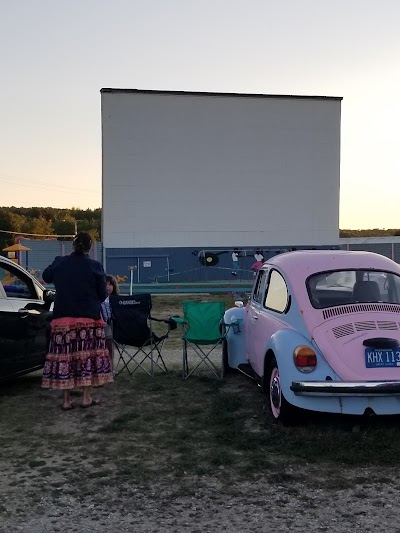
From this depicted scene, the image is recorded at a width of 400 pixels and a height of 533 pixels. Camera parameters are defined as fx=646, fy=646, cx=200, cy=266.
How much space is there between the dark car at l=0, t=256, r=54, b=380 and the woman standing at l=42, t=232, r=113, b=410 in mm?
742

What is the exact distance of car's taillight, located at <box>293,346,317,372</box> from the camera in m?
5.27

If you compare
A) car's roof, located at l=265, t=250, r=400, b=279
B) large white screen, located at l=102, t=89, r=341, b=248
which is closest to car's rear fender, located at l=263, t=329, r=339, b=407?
car's roof, located at l=265, t=250, r=400, b=279

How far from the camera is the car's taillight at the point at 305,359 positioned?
527cm

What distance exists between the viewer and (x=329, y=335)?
211 inches

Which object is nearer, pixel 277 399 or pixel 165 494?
pixel 165 494

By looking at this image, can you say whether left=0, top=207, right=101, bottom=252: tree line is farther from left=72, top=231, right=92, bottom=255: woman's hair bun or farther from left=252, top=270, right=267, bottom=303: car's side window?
left=72, top=231, right=92, bottom=255: woman's hair bun

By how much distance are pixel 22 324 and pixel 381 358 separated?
3963 millimetres

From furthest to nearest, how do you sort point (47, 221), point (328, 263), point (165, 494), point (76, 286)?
point (47, 221)
point (76, 286)
point (328, 263)
point (165, 494)

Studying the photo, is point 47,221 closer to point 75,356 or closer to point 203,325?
point 203,325

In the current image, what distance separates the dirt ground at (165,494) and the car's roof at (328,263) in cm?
182

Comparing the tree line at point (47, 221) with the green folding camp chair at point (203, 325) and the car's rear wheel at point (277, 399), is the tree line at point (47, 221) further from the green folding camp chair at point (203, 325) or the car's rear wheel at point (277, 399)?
the car's rear wheel at point (277, 399)

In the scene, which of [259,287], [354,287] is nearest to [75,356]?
[259,287]

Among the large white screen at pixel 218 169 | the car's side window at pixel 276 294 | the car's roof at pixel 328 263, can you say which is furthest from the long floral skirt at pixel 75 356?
the large white screen at pixel 218 169

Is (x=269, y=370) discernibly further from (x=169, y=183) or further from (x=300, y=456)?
(x=169, y=183)
